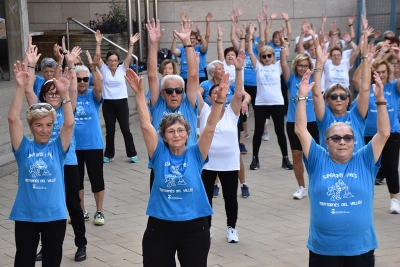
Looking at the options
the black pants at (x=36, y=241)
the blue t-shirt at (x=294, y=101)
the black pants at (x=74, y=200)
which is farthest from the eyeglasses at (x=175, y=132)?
the blue t-shirt at (x=294, y=101)

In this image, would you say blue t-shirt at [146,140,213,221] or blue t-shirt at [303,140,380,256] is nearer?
blue t-shirt at [303,140,380,256]

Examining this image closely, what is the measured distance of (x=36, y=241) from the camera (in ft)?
17.4

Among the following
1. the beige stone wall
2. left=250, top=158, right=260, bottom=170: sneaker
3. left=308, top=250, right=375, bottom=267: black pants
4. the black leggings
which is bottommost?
left=250, top=158, right=260, bottom=170: sneaker

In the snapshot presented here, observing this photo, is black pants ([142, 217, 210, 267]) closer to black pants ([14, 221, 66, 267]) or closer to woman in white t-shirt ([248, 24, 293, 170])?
black pants ([14, 221, 66, 267])

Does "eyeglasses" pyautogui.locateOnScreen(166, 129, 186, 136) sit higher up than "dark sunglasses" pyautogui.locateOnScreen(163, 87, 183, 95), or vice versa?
"dark sunglasses" pyautogui.locateOnScreen(163, 87, 183, 95)

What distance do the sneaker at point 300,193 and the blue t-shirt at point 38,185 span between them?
161 inches

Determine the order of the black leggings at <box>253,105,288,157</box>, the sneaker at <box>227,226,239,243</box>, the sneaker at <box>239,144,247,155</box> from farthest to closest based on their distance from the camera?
the sneaker at <box>239,144,247,155</box> < the black leggings at <box>253,105,288,157</box> < the sneaker at <box>227,226,239,243</box>

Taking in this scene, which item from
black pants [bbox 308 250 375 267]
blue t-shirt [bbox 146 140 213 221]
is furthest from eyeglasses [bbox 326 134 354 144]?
blue t-shirt [bbox 146 140 213 221]

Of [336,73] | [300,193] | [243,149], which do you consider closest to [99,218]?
[300,193]

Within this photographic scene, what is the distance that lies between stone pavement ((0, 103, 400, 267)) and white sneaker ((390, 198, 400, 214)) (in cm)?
10

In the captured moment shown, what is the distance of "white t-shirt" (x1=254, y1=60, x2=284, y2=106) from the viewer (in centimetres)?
1048

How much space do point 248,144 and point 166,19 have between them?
20.2ft

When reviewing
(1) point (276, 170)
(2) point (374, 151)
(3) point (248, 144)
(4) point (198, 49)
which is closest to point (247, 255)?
(2) point (374, 151)

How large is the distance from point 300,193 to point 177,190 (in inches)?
166
